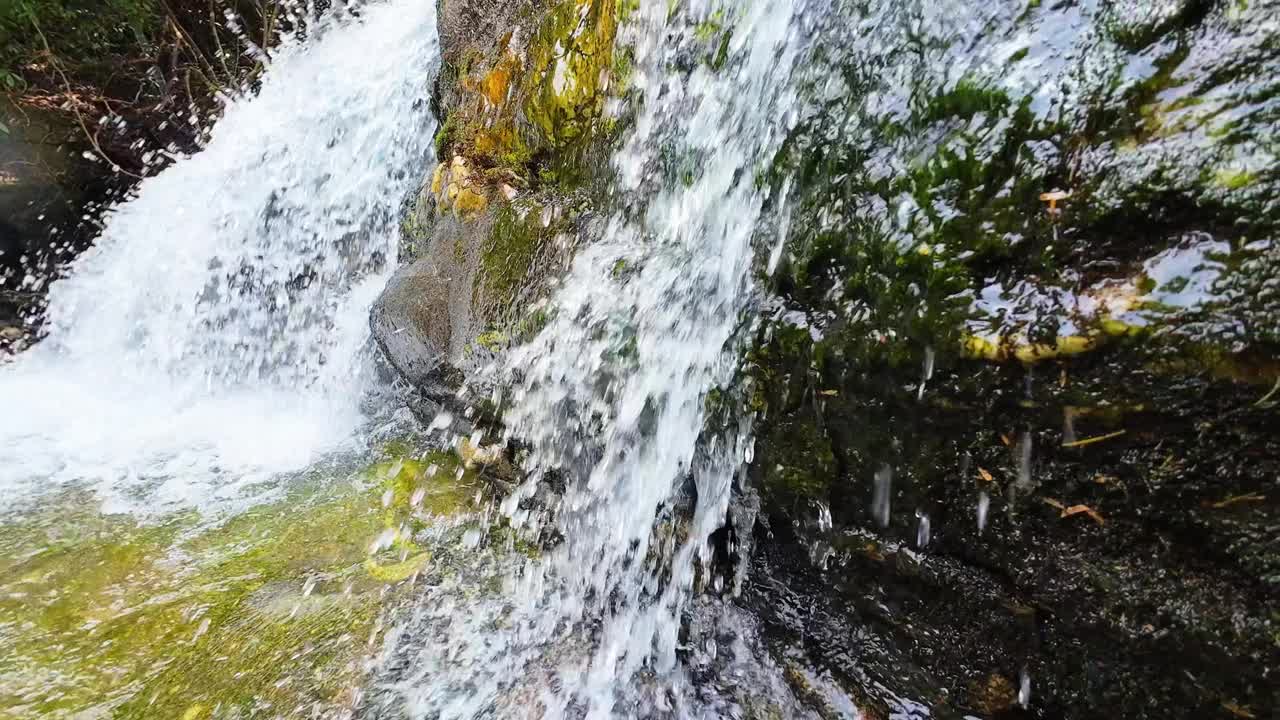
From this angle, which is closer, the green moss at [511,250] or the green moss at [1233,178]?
the green moss at [1233,178]

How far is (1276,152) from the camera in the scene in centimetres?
109

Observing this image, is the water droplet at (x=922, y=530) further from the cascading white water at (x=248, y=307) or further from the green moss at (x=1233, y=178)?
the cascading white water at (x=248, y=307)

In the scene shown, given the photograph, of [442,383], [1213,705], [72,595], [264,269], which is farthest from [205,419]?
[1213,705]

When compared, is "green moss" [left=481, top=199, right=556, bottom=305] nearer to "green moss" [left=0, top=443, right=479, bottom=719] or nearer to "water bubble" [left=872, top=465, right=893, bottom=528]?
"green moss" [left=0, top=443, right=479, bottom=719]

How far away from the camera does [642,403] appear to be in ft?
7.98

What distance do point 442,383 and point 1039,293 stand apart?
299 cm

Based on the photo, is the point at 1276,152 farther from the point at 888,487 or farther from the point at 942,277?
the point at 888,487

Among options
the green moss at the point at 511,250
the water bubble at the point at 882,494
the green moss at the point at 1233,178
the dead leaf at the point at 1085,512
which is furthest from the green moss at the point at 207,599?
the green moss at the point at 1233,178

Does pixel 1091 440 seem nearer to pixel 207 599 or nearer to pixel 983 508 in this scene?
pixel 983 508

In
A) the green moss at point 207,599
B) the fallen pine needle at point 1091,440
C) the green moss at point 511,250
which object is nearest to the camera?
the fallen pine needle at point 1091,440

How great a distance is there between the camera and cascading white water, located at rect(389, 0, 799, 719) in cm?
212

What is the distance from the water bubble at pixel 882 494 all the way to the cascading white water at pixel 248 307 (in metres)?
3.56

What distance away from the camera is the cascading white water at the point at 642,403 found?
212 centimetres

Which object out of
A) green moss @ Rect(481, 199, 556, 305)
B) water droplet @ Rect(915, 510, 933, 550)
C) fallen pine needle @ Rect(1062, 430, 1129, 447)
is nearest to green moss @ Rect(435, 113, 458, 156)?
green moss @ Rect(481, 199, 556, 305)
